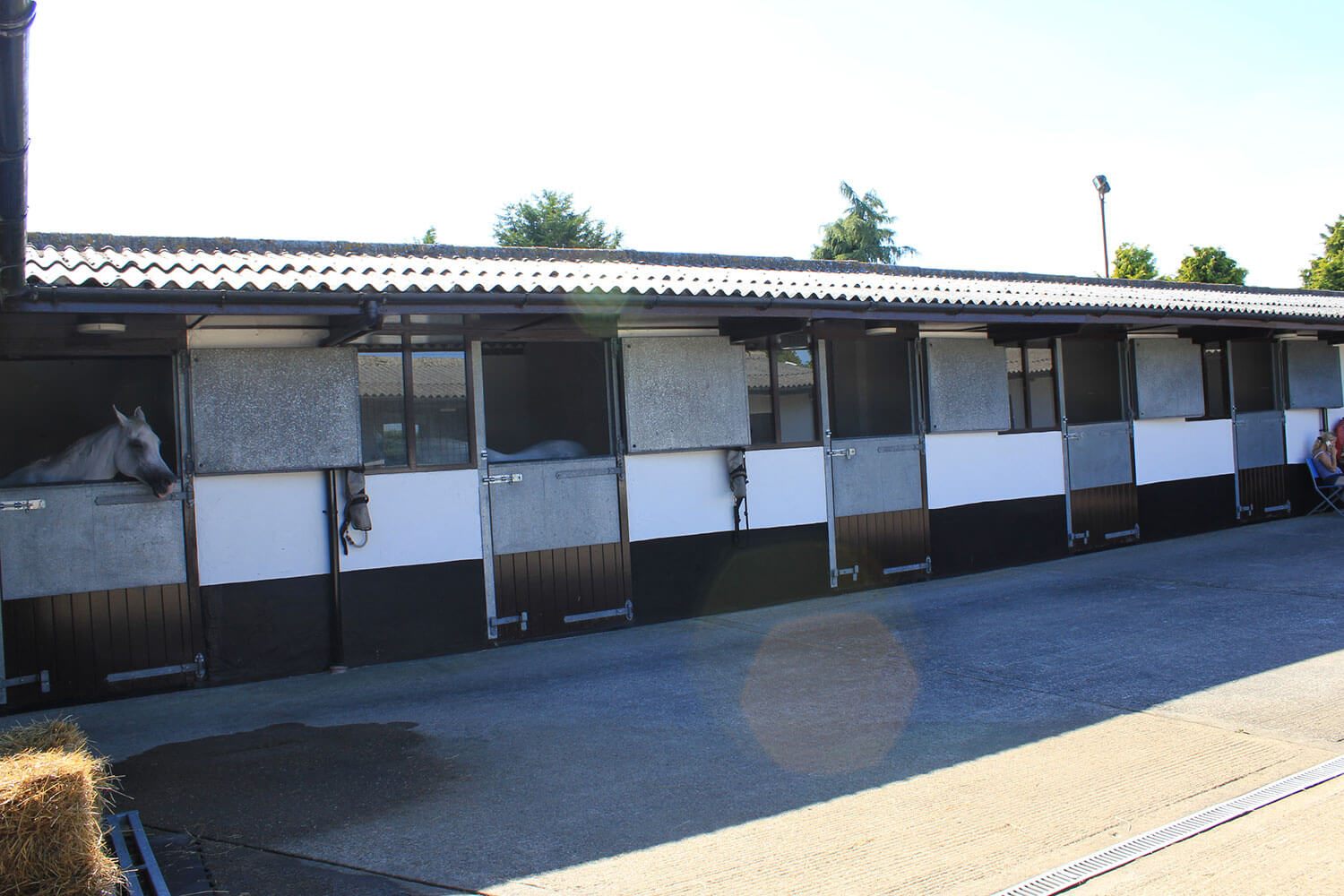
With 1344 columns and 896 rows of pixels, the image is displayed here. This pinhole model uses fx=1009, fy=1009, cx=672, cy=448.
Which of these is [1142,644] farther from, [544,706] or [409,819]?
[409,819]

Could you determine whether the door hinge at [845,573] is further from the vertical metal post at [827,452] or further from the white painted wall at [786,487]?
the white painted wall at [786,487]

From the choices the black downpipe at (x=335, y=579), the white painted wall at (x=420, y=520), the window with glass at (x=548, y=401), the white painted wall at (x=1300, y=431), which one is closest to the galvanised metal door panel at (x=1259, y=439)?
the white painted wall at (x=1300, y=431)

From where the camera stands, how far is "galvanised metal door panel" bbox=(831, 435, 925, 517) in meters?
9.16

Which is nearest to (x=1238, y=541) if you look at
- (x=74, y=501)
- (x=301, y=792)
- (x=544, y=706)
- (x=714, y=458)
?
(x=714, y=458)

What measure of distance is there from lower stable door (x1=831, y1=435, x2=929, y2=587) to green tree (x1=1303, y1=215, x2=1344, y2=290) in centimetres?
2957

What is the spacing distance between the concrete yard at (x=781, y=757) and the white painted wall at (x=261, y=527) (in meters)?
0.78

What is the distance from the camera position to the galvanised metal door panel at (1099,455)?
10867mm

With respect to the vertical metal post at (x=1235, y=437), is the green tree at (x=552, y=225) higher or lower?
higher

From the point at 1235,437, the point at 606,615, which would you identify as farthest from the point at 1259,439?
the point at 606,615

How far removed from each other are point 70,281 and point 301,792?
300cm

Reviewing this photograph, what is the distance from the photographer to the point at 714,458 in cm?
854

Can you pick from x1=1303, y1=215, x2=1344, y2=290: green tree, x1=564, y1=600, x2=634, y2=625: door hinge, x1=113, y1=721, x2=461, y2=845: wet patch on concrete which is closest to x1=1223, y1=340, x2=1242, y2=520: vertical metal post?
x1=564, y1=600, x2=634, y2=625: door hinge

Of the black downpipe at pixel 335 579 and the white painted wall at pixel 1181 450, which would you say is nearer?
the black downpipe at pixel 335 579

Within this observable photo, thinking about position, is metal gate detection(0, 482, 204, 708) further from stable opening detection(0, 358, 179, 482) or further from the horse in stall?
stable opening detection(0, 358, 179, 482)
